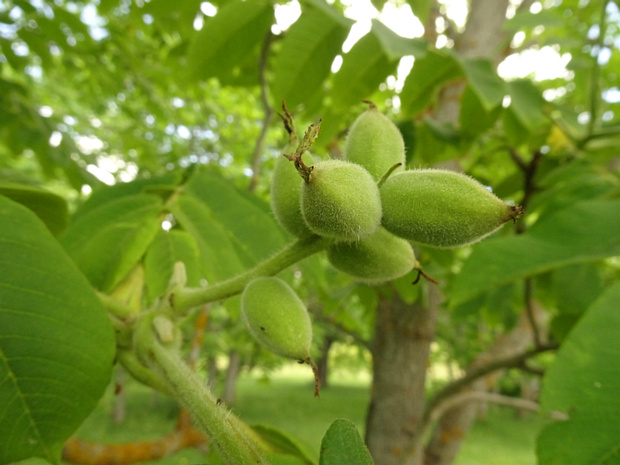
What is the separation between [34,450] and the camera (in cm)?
109

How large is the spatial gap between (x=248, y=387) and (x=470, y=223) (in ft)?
88.9

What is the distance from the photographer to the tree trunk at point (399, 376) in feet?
11.8

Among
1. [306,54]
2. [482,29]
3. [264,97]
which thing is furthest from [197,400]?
[482,29]

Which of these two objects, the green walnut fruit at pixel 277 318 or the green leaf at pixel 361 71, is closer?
the green walnut fruit at pixel 277 318

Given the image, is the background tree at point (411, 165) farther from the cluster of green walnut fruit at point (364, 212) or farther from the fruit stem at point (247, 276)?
the cluster of green walnut fruit at point (364, 212)

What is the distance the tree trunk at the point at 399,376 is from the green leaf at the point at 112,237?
2.29 metres

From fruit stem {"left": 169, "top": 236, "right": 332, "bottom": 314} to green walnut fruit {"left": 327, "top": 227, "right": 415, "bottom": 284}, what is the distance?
49 mm

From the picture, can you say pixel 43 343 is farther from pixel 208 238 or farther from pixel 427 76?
pixel 427 76

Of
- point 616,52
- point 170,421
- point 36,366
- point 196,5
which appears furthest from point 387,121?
point 170,421

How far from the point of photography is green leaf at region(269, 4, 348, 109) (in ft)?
6.93

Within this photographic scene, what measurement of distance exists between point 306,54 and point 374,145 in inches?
46.8

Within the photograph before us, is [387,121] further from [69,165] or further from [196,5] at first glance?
A: [69,165]

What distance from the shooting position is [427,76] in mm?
2361

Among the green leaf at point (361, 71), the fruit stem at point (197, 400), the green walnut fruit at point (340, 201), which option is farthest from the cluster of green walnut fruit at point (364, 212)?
the green leaf at point (361, 71)
